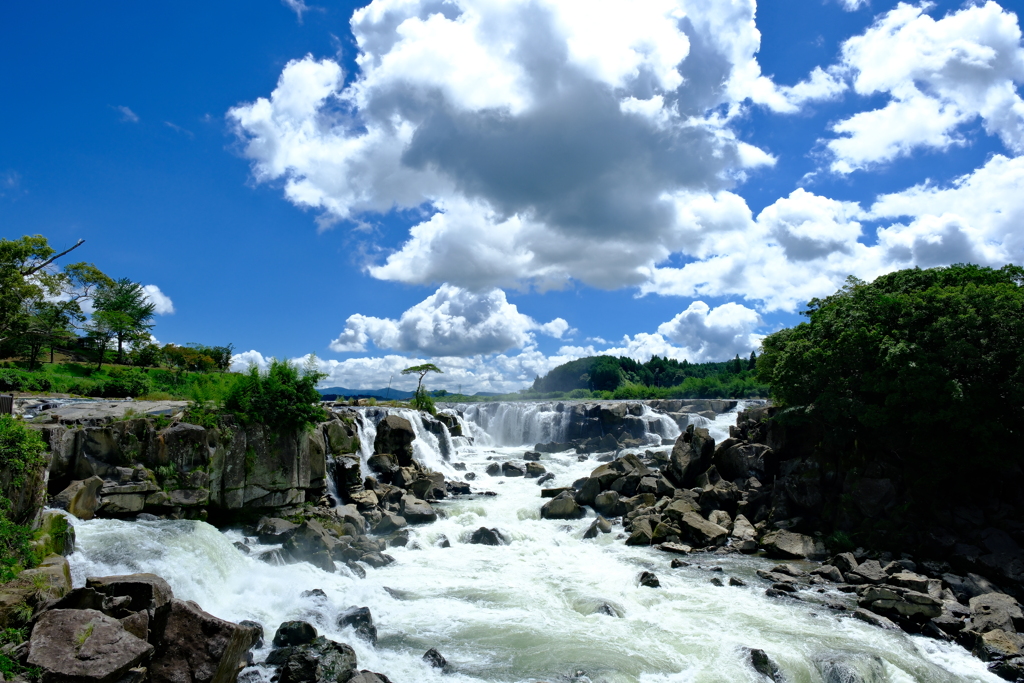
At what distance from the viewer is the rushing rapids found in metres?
11.4

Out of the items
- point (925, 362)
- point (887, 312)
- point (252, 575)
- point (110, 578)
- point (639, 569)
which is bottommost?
point (639, 569)

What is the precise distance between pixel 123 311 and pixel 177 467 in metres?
54.0

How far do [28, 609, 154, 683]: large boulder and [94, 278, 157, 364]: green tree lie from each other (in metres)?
53.6

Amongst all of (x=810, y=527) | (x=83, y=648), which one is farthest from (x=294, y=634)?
(x=810, y=527)

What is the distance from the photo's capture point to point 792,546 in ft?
65.4

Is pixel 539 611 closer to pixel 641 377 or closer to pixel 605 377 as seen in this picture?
pixel 605 377

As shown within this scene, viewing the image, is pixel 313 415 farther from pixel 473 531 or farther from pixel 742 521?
pixel 742 521

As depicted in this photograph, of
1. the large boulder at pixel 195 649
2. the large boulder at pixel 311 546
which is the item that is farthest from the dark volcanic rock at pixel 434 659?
the large boulder at pixel 311 546

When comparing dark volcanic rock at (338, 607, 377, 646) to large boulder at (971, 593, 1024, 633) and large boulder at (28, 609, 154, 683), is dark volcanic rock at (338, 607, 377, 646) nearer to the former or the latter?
large boulder at (28, 609, 154, 683)

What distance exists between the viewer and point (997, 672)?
11.6 m

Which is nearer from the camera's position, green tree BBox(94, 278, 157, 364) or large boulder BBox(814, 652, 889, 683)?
large boulder BBox(814, 652, 889, 683)

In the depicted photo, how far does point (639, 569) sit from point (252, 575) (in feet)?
39.1

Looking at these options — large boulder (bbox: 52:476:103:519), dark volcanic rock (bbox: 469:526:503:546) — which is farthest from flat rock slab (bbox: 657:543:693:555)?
large boulder (bbox: 52:476:103:519)

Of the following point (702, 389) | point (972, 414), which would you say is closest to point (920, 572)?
point (972, 414)
